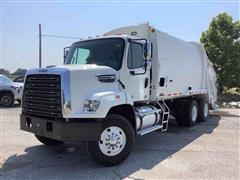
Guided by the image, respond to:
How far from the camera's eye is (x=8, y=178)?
5.10 meters

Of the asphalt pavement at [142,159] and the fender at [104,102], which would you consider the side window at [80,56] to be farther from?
the asphalt pavement at [142,159]

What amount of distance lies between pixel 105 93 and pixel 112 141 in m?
0.96

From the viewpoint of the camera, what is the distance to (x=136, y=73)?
677 centimetres

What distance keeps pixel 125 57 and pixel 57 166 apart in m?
2.66

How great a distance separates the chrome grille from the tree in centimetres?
2074

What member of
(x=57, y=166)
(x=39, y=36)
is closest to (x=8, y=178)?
(x=57, y=166)

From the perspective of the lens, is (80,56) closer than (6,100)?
Yes

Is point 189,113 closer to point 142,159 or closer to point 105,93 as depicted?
point 142,159

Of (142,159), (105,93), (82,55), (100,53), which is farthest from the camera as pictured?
(82,55)

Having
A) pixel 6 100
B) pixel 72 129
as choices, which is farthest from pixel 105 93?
pixel 6 100

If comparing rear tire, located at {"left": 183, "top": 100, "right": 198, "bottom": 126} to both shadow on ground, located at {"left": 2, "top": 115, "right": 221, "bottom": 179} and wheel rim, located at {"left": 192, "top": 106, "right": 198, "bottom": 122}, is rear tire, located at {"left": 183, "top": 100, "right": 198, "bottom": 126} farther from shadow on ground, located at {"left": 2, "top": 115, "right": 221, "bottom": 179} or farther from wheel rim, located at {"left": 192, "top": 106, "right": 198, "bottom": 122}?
shadow on ground, located at {"left": 2, "top": 115, "right": 221, "bottom": 179}

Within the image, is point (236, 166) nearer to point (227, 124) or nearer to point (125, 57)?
point (125, 57)

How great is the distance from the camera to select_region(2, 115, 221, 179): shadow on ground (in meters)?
5.33

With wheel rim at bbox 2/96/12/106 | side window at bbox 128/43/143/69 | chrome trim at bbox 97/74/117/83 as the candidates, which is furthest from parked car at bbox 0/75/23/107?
chrome trim at bbox 97/74/117/83
